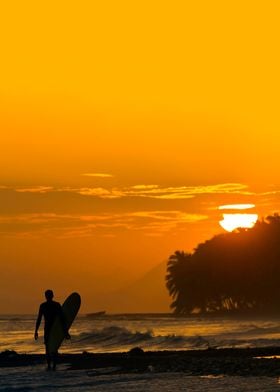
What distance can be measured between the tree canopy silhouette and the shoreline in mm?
137082

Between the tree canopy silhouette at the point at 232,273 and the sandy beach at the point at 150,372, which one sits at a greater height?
the tree canopy silhouette at the point at 232,273

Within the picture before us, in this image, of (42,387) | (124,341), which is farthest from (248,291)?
(42,387)

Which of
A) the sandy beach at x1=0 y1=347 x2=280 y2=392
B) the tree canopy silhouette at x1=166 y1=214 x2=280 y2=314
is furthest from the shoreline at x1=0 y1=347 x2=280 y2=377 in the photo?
the tree canopy silhouette at x1=166 y1=214 x2=280 y2=314

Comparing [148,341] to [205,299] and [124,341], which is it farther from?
[205,299]

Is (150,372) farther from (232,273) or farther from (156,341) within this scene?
(232,273)

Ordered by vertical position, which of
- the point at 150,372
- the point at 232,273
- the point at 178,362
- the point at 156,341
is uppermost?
the point at 232,273

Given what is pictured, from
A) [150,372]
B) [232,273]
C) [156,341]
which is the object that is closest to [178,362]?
[150,372]

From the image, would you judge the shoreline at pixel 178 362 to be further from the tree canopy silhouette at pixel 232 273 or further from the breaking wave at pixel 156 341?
the tree canopy silhouette at pixel 232 273

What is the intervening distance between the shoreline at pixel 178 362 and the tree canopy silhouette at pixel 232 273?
13708 cm

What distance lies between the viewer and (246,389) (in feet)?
66.1

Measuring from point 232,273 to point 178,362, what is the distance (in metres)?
152

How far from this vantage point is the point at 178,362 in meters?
29.2

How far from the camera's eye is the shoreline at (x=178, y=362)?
1003 inches

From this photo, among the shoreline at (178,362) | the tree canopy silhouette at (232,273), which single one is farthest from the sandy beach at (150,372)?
the tree canopy silhouette at (232,273)
